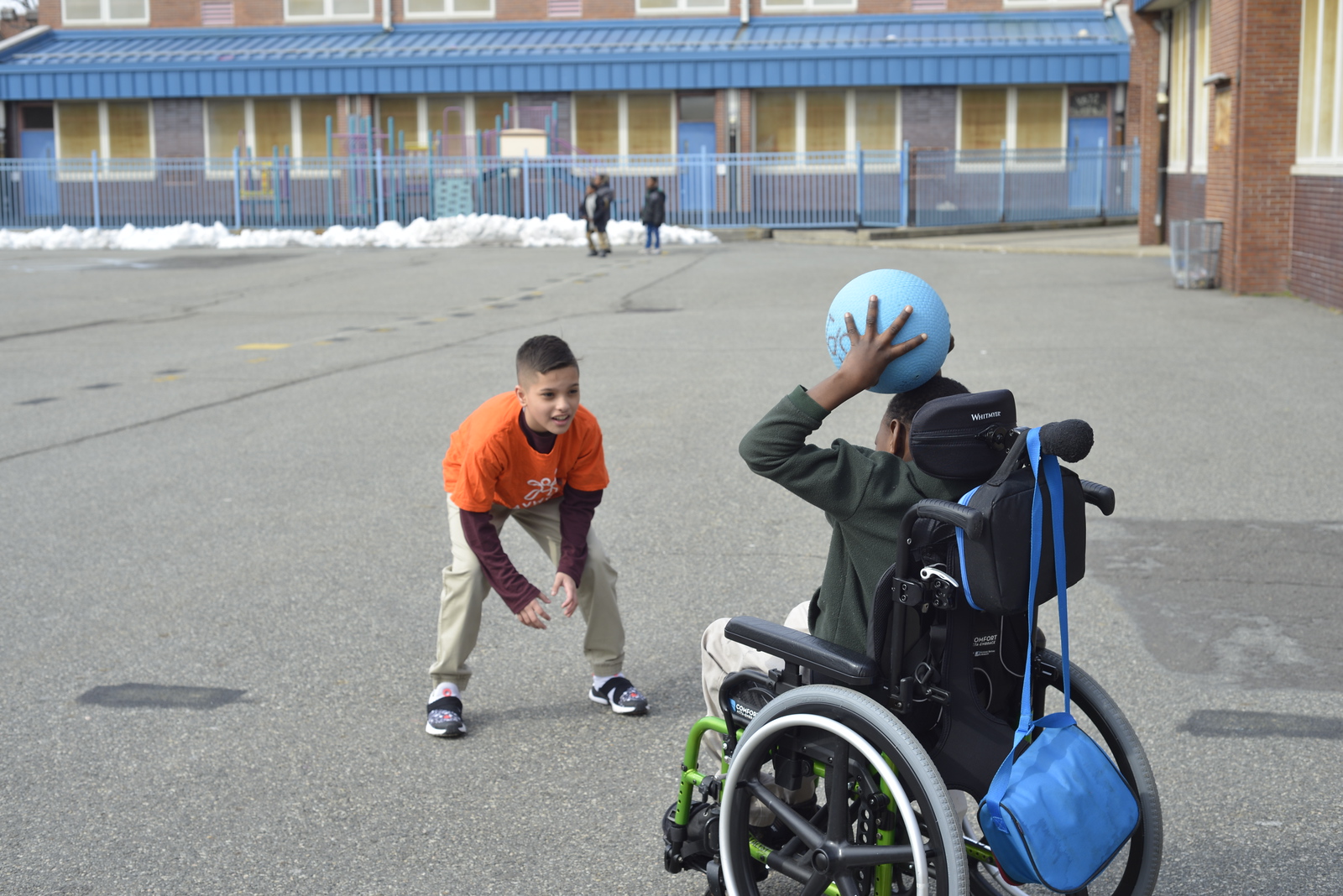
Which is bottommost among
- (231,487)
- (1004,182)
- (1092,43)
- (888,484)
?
(231,487)

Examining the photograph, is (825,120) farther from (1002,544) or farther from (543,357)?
(1002,544)

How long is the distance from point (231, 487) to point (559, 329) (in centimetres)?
768

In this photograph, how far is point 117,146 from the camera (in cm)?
4138

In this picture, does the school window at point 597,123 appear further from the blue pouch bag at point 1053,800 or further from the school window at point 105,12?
the blue pouch bag at point 1053,800

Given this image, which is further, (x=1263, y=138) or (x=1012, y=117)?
(x=1012, y=117)

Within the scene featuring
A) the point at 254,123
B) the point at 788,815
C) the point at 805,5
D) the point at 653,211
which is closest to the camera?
the point at 788,815

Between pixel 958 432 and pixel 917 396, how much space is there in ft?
0.94

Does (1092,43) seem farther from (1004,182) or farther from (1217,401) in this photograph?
(1217,401)

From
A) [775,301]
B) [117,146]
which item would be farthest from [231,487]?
[117,146]

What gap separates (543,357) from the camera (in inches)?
154

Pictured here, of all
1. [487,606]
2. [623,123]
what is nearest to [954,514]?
[487,606]

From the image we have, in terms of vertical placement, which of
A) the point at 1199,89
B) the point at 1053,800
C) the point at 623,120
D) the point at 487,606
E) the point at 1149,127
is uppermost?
the point at 623,120

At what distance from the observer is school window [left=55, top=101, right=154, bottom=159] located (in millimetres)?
41062

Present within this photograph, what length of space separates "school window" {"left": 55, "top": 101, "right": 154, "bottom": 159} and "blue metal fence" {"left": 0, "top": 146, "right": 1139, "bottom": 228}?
231 cm
